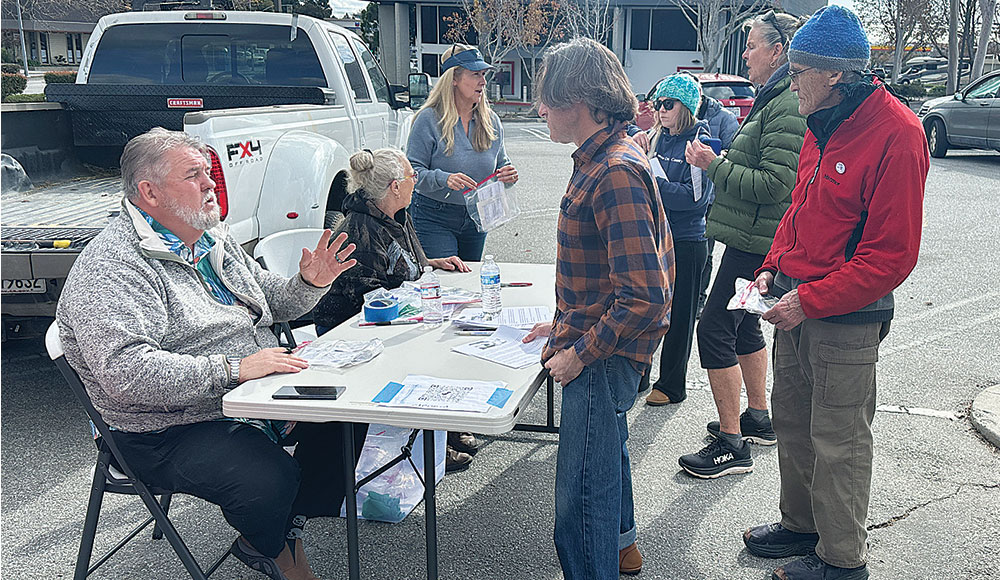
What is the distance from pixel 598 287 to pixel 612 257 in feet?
0.50

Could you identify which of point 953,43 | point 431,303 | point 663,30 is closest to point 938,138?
point 953,43

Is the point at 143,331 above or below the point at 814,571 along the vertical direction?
above

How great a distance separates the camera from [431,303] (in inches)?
138

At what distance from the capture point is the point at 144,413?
2713 millimetres

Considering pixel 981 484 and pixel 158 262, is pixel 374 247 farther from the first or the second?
pixel 981 484

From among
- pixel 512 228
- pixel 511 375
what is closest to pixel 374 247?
pixel 511 375

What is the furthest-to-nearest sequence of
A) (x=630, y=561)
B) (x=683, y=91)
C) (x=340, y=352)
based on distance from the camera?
(x=683, y=91) → (x=630, y=561) → (x=340, y=352)

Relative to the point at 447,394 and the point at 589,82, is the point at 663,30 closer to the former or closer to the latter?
the point at 589,82

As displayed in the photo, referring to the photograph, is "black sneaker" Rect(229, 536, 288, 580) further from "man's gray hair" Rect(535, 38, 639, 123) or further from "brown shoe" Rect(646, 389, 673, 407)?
"brown shoe" Rect(646, 389, 673, 407)

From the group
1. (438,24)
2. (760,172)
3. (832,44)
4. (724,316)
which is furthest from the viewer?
(438,24)

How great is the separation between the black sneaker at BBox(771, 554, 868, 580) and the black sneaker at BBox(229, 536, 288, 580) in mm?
1869

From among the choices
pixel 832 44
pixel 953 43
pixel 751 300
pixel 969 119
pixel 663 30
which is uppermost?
Answer: pixel 663 30

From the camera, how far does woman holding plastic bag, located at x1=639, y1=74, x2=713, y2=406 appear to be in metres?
4.38

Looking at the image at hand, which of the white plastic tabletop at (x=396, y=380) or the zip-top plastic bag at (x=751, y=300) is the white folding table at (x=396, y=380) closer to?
the white plastic tabletop at (x=396, y=380)
